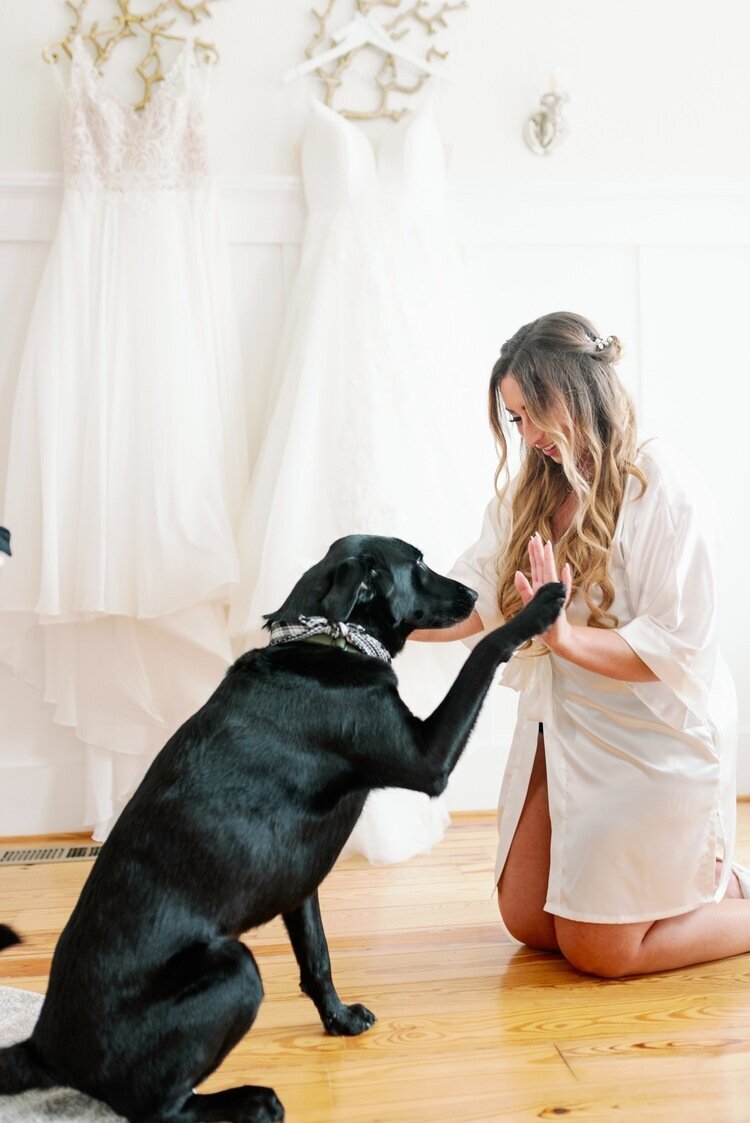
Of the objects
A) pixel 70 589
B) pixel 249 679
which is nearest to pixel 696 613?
pixel 249 679

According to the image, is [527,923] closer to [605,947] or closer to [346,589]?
[605,947]

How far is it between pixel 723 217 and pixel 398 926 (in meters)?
2.26

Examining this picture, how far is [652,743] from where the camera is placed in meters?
1.90

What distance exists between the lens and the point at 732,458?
10.5ft

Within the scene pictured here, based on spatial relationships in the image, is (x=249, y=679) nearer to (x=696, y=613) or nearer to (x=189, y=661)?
(x=696, y=613)

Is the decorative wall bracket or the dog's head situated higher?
the decorative wall bracket

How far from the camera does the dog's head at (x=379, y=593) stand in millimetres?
1502

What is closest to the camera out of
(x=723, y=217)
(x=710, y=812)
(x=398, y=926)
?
(x=710, y=812)

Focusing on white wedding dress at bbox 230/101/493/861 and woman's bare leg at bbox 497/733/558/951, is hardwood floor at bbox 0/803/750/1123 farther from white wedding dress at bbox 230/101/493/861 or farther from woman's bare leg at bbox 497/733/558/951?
white wedding dress at bbox 230/101/493/861

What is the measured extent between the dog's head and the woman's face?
1.32 ft

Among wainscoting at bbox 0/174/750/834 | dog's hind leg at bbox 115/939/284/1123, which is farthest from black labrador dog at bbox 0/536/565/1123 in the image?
wainscoting at bbox 0/174/750/834

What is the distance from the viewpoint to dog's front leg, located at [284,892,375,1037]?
5.39 ft

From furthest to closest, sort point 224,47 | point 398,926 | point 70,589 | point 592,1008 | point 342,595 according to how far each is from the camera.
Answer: point 224,47, point 70,589, point 398,926, point 592,1008, point 342,595

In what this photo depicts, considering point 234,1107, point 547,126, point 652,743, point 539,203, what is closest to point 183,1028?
point 234,1107
